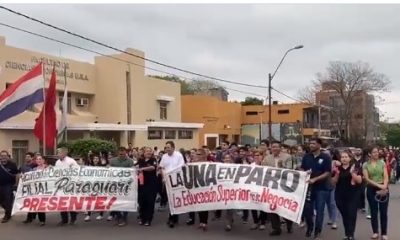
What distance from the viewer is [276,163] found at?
10508mm

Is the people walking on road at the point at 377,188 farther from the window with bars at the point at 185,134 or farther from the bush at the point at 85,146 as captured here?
the window with bars at the point at 185,134

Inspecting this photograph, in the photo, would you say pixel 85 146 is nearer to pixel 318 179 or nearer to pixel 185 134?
pixel 185 134

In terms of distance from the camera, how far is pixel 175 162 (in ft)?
37.6

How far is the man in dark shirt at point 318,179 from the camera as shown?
9.46 meters

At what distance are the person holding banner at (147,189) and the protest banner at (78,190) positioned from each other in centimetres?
18

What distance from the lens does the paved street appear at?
9.98m

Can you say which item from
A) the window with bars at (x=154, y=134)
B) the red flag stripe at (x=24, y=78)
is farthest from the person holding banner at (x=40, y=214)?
the window with bars at (x=154, y=134)

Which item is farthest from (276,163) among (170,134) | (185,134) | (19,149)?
(185,134)

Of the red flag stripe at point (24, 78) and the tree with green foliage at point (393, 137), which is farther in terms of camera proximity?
the tree with green foliage at point (393, 137)

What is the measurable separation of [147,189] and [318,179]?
3.76 meters

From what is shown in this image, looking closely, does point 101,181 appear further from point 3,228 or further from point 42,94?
point 42,94

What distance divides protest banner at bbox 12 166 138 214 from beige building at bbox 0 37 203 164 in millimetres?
16788

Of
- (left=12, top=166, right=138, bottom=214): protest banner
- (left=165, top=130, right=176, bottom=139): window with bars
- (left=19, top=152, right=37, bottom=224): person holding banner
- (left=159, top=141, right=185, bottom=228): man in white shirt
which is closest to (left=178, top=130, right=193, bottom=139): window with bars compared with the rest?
(left=165, top=130, right=176, bottom=139): window with bars

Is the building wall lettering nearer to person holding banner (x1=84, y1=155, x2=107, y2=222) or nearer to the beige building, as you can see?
the beige building
